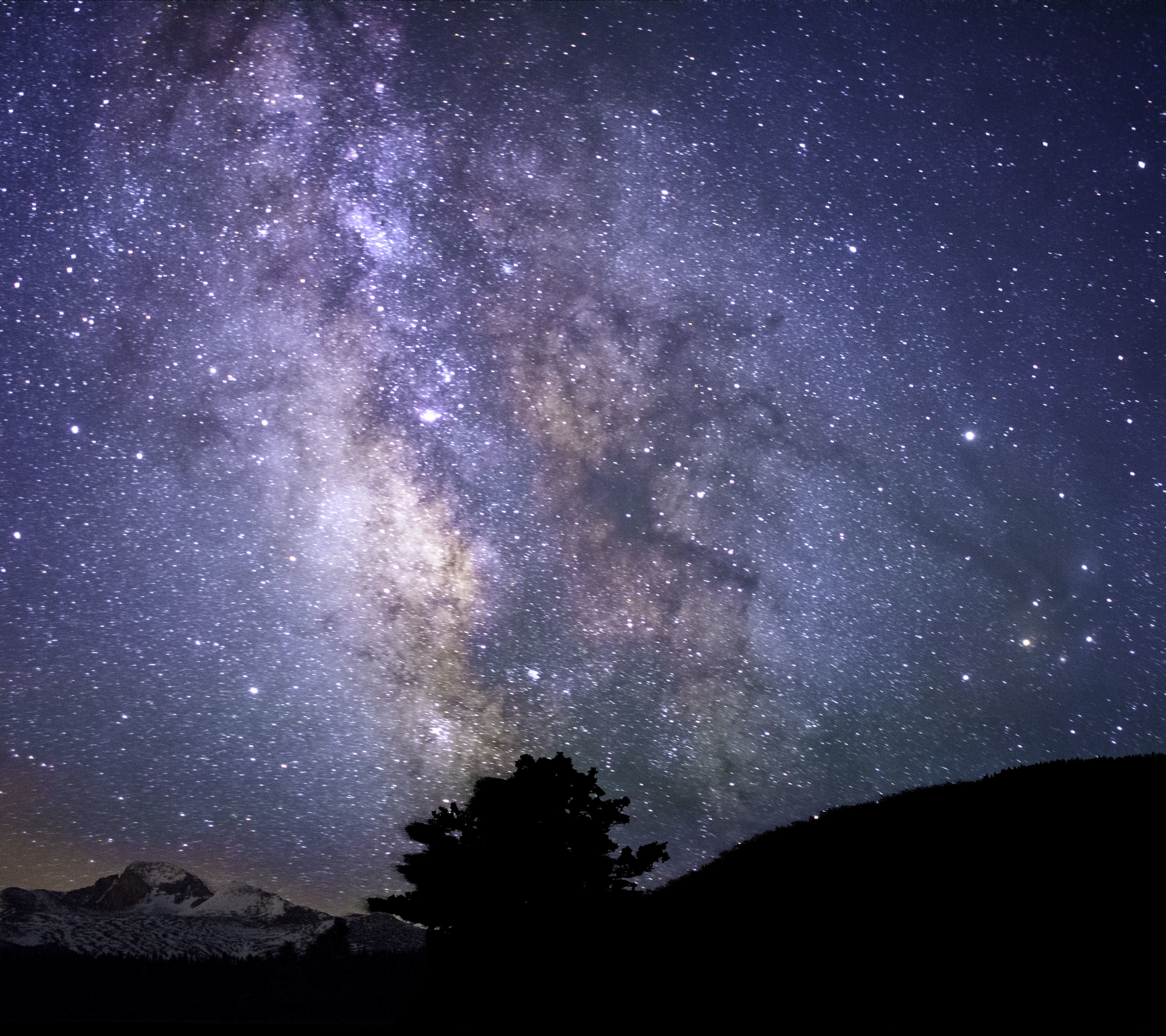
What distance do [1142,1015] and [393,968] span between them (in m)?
191

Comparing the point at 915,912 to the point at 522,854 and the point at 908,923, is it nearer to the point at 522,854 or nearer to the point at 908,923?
the point at 908,923

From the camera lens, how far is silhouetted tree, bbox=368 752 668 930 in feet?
80.6

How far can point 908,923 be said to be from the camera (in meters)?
9.62

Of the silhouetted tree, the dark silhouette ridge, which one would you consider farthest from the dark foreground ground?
the silhouetted tree

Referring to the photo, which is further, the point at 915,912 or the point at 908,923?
the point at 915,912

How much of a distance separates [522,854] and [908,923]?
19069 mm

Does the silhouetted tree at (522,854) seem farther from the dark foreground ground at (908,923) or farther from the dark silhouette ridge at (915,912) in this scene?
the dark silhouette ridge at (915,912)

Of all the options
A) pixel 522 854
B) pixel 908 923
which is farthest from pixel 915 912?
pixel 522 854

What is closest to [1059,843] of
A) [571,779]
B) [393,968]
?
[571,779]

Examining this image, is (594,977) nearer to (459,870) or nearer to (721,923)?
(721,923)

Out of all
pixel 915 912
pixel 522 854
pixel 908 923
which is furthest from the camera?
pixel 522 854

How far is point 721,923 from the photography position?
11.8 metres

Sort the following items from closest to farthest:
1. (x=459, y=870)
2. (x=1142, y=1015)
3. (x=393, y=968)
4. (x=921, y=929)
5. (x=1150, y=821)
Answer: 1. (x=1142, y=1015)
2. (x=921, y=929)
3. (x=1150, y=821)
4. (x=459, y=870)
5. (x=393, y=968)

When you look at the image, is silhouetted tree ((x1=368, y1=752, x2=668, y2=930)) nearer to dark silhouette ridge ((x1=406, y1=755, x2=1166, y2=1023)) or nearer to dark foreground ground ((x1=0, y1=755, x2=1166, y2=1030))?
dark foreground ground ((x1=0, y1=755, x2=1166, y2=1030))
